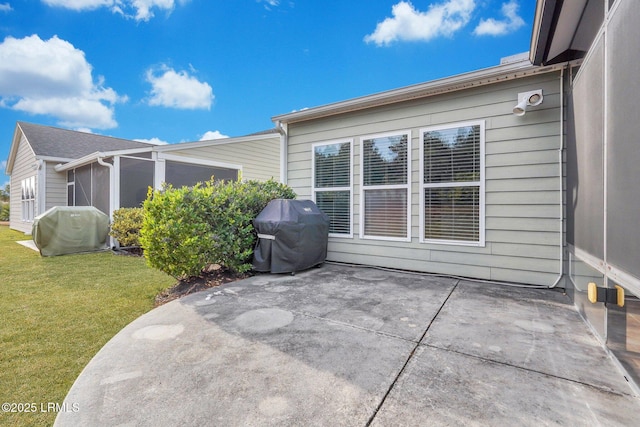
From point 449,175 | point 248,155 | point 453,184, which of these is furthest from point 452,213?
point 248,155

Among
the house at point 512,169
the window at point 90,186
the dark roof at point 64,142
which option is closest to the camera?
the house at point 512,169

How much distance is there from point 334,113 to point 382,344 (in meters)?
4.19

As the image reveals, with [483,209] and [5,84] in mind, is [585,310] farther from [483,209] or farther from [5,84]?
[5,84]

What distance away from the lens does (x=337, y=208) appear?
210 inches

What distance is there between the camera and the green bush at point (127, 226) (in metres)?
7.02

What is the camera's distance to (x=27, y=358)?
221cm

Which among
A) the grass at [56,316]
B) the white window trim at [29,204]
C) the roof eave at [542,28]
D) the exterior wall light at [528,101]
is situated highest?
the roof eave at [542,28]

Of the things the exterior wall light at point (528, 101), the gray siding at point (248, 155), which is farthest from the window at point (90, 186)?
the exterior wall light at point (528, 101)

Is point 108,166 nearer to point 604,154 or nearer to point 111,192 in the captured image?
point 111,192

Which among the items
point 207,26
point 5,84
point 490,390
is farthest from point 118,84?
point 490,390

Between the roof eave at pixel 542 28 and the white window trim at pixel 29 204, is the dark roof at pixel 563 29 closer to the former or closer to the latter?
the roof eave at pixel 542 28

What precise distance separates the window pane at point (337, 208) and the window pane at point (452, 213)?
139 cm

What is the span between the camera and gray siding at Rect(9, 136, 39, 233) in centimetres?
1124

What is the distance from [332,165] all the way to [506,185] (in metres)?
2.81
